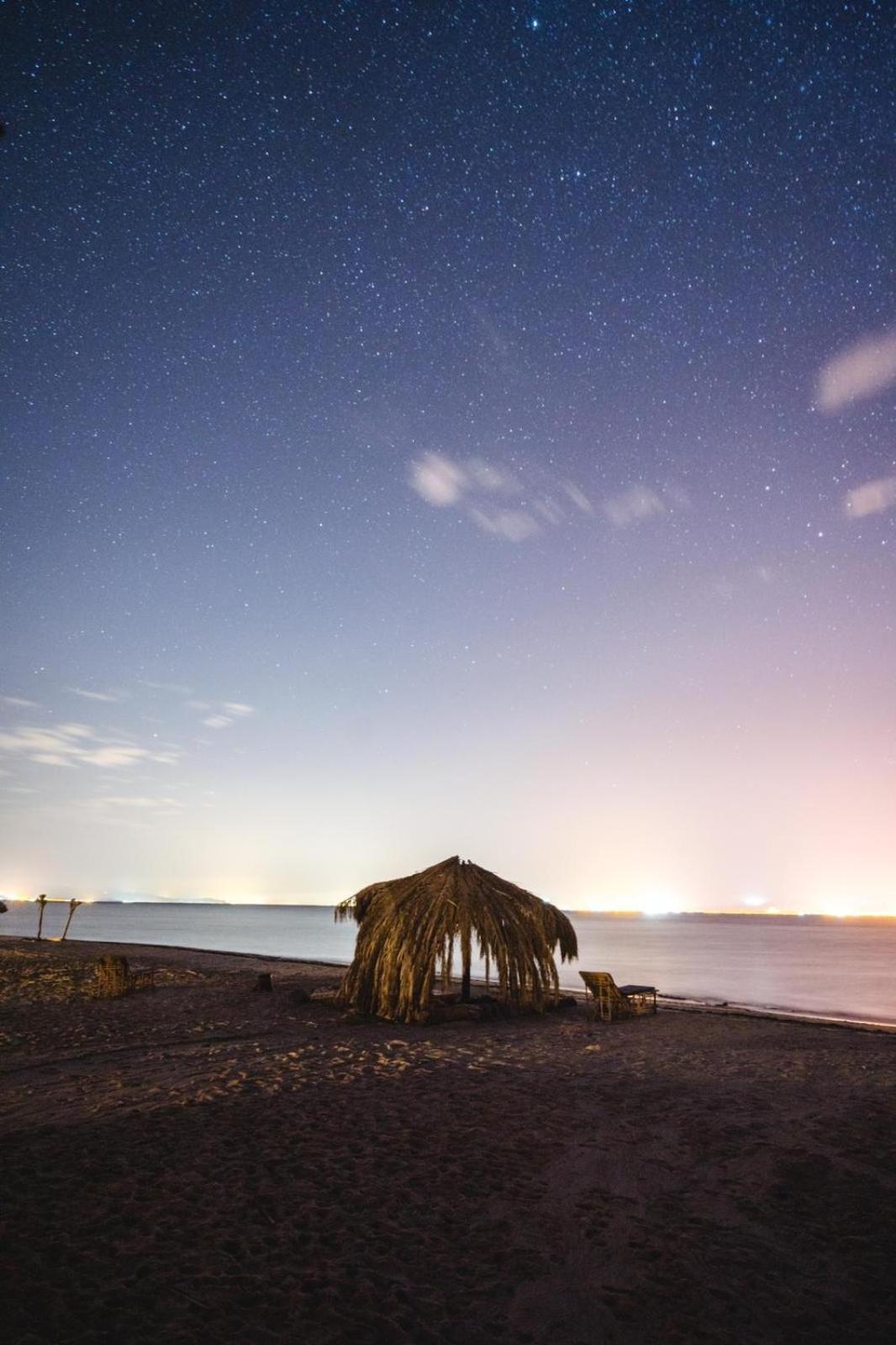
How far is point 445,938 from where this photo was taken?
553 inches

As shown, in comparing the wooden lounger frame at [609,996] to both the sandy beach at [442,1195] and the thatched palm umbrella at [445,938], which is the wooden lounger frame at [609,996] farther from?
the sandy beach at [442,1195]

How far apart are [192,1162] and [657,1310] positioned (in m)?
4.24

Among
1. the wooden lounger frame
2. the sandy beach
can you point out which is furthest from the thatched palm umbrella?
the sandy beach

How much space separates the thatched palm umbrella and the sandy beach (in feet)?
8.18

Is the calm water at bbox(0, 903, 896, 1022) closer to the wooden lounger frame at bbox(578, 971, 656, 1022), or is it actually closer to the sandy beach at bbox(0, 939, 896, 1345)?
the wooden lounger frame at bbox(578, 971, 656, 1022)

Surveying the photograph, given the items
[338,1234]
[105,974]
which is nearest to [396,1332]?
[338,1234]

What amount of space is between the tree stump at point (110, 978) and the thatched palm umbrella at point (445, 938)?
6.24m

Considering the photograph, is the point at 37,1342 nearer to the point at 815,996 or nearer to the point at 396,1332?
the point at 396,1332

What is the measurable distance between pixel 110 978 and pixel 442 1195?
14602mm

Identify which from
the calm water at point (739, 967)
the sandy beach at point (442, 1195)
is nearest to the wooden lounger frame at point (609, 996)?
the sandy beach at point (442, 1195)

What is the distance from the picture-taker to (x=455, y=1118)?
7.83m

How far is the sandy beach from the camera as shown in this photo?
4176 mm

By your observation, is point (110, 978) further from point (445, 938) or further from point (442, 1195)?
point (442, 1195)

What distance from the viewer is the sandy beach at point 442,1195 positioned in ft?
13.7
